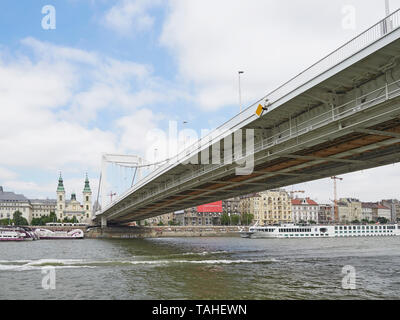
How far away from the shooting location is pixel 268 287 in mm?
17438

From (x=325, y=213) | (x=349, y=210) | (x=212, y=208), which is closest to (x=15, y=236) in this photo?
(x=212, y=208)

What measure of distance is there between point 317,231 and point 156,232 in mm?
35762

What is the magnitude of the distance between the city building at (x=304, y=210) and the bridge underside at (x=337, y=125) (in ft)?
427

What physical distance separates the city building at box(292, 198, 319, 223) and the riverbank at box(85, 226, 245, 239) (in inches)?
1940

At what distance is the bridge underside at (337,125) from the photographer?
14.4 m

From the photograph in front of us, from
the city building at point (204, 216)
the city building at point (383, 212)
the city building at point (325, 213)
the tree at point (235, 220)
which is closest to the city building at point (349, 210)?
the city building at point (325, 213)

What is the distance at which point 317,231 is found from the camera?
270 ft

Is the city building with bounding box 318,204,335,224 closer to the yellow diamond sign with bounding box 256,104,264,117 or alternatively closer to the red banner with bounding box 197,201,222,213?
the red banner with bounding box 197,201,222,213

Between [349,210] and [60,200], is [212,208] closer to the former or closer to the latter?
Result: [60,200]

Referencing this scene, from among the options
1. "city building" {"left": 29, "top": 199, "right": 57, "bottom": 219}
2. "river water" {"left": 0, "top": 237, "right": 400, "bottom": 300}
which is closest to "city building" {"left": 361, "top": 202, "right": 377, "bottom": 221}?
"city building" {"left": 29, "top": 199, "right": 57, "bottom": 219}

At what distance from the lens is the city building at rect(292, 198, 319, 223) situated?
519ft

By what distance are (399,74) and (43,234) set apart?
247 feet

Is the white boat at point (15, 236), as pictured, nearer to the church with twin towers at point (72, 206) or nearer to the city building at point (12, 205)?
the church with twin towers at point (72, 206)
